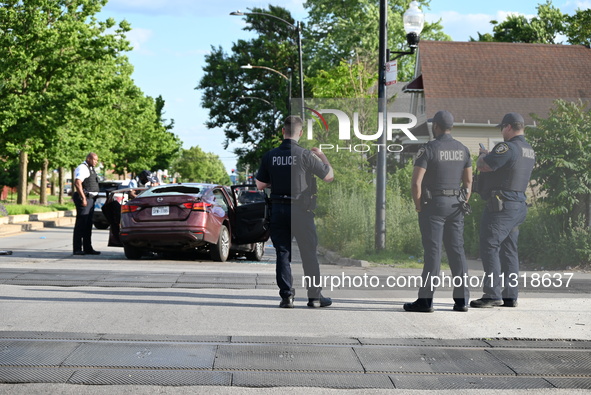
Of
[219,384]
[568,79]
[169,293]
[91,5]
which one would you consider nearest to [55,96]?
[91,5]

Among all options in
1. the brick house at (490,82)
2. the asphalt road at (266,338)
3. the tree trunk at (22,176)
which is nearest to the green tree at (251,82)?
the brick house at (490,82)

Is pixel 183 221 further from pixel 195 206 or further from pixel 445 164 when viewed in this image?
pixel 445 164

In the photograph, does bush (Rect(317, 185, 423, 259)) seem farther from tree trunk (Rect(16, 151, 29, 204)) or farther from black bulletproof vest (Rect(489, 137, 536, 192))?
tree trunk (Rect(16, 151, 29, 204))

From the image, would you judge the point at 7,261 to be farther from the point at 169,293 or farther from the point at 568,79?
the point at 568,79

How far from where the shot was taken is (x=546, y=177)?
45.4 ft

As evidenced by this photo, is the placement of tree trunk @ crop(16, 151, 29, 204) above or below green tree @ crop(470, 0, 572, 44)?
below

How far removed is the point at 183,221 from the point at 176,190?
788mm

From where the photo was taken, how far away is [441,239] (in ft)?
28.4

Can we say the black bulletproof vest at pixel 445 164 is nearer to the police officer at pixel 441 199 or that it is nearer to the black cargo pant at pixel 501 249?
the police officer at pixel 441 199

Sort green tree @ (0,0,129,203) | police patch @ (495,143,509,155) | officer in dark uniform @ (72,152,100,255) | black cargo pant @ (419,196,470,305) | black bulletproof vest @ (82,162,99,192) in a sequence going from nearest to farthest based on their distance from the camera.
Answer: black cargo pant @ (419,196,470,305)
police patch @ (495,143,509,155)
officer in dark uniform @ (72,152,100,255)
black bulletproof vest @ (82,162,99,192)
green tree @ (0,0,129,203)

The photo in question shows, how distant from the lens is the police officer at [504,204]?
28.6 feet

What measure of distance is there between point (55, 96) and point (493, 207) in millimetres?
25852

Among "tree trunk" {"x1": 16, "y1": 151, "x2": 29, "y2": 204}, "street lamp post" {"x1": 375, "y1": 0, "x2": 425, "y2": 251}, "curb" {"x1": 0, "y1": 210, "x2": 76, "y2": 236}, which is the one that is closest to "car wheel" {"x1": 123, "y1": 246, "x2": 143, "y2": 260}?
"street lamp post" {"x1": 375, "y1": 0, "x2": 425, "y2": 251}

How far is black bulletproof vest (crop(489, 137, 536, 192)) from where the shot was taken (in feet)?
28.7
